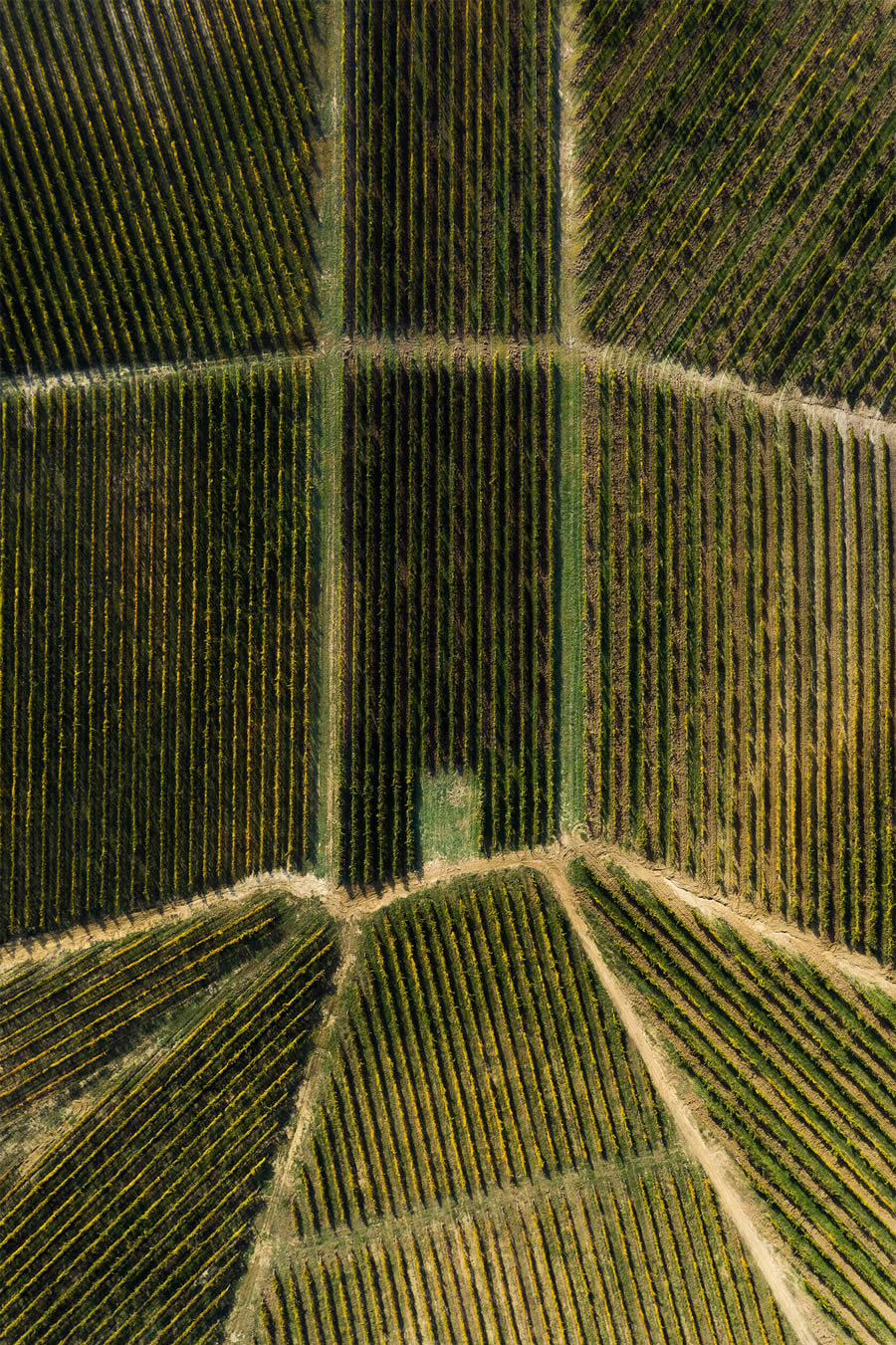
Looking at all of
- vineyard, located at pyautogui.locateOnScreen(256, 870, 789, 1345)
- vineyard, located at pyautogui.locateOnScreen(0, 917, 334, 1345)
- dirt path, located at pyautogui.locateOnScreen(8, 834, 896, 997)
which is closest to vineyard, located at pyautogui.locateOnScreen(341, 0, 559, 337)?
dirt path, located at pyautogui.locateOnScreen(8, 834, 896, 997)

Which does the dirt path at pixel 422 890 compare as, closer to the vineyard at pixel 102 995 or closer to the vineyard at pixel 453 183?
the vineyard at pixel 102 995

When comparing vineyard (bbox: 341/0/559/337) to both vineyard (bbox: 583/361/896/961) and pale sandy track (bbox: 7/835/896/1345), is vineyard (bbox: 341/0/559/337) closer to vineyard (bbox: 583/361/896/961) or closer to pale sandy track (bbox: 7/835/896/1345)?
vineyard (bbox: 583/361/896/961)

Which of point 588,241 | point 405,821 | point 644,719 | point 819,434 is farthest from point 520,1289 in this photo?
point 588,241

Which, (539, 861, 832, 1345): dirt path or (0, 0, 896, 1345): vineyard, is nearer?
(539, 861, 832, 1345): dirt path

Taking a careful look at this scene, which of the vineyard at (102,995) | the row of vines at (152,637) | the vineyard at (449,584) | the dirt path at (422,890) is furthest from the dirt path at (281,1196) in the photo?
the vineyard at (449,584)

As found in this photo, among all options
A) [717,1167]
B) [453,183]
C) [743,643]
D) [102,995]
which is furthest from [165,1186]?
[453,183]
